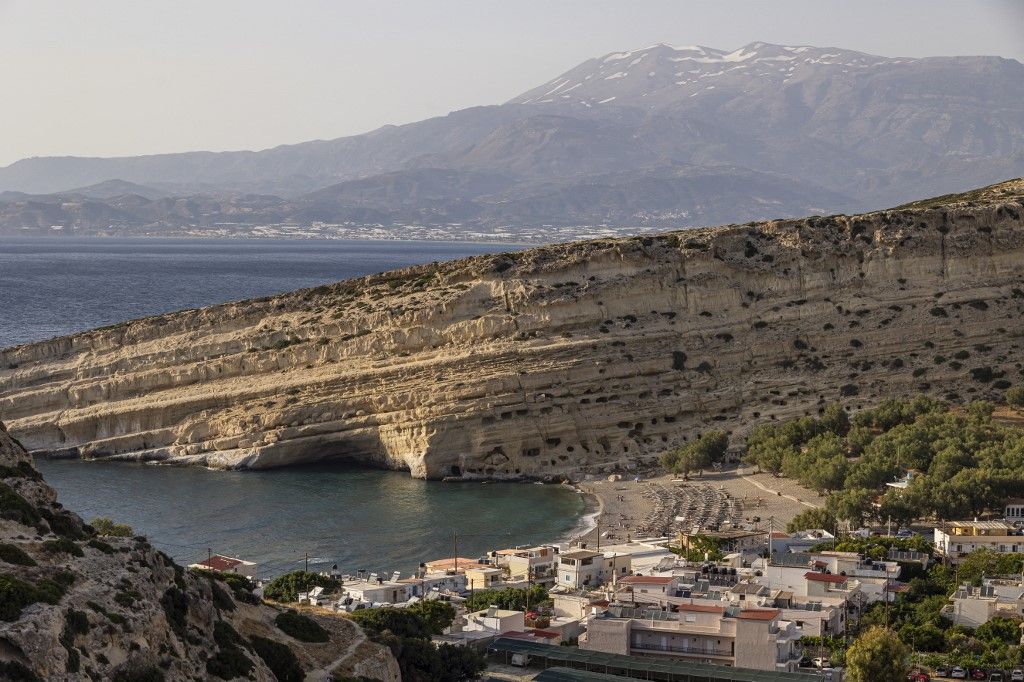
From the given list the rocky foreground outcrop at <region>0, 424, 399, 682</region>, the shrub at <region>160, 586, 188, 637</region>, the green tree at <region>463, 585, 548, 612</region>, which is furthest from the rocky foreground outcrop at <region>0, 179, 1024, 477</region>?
the shrub at <region>160, 586, 188, 637</region>

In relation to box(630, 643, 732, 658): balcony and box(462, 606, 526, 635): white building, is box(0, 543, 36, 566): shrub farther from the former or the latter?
box(630, 643, 732, 658): balcony

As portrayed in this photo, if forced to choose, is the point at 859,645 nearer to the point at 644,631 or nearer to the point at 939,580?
the point at 644,631

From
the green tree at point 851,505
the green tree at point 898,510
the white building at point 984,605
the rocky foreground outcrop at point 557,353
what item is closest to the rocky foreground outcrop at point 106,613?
the white building at point 984,605

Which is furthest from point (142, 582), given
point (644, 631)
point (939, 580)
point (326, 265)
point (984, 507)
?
point (326, 265)

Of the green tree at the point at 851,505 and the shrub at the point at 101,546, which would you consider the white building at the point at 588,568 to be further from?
the shrub at the point at 101,546

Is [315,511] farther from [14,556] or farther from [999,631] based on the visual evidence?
Answer: [14,556]

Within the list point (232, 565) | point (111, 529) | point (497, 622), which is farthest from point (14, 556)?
point (232, 565)
